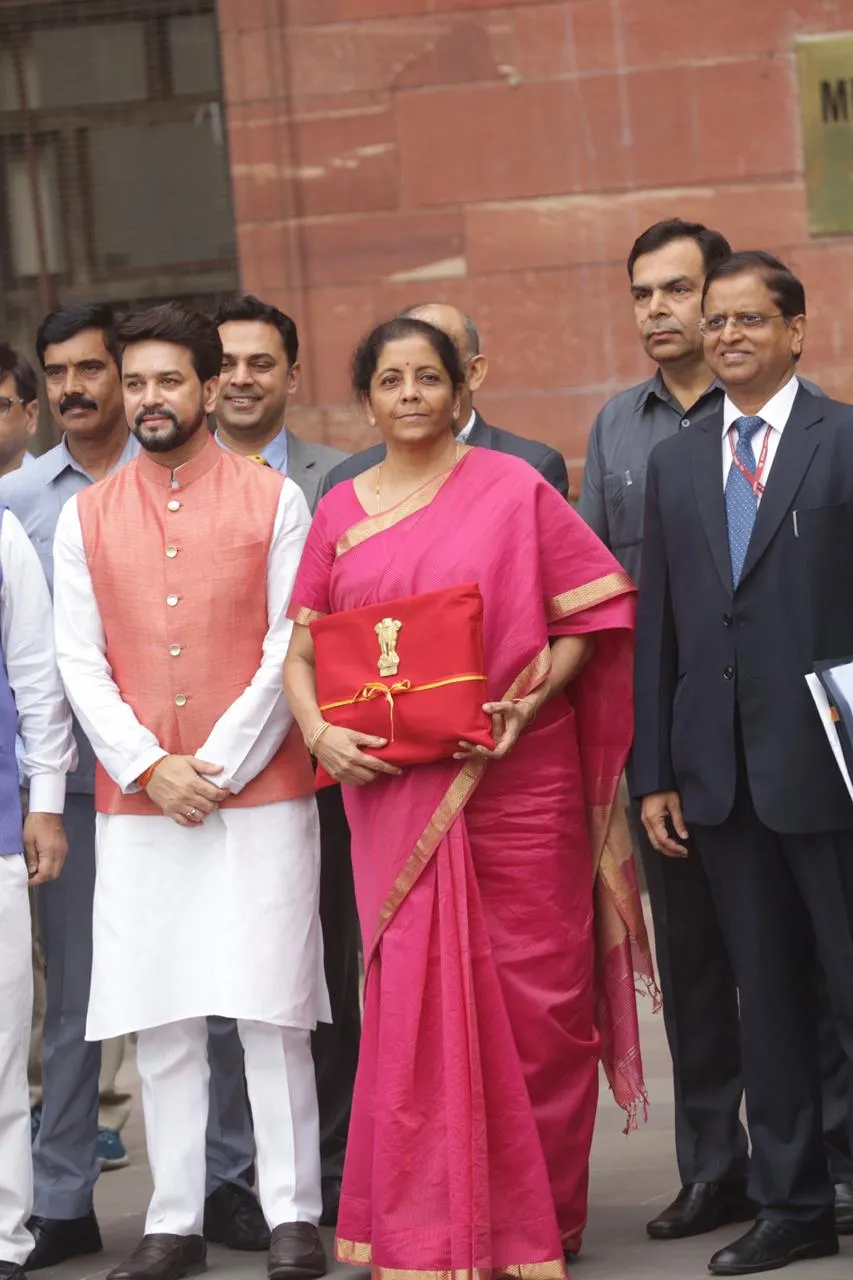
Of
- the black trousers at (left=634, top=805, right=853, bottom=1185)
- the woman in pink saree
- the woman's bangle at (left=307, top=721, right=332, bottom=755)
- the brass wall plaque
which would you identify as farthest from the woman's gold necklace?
the brass wall plaque

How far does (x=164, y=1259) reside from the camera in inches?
203

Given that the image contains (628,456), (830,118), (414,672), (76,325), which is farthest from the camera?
(830,118)

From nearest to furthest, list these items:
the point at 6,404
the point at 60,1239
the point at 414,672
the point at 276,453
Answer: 1. the point at 414,672
2. the point at 60,1239
3. the point at 276,453
4. the point at 6,404

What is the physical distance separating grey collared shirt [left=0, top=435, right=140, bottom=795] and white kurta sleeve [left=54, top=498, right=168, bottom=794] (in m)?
0.47

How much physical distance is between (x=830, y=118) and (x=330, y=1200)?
16.4 ft

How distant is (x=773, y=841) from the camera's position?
4.99 meters

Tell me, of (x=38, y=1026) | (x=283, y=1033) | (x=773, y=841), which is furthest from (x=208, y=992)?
(x=38, y=1026)

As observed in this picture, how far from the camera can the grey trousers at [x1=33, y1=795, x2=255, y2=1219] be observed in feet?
18.4

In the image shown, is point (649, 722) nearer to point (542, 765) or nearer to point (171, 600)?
point (542, 765)

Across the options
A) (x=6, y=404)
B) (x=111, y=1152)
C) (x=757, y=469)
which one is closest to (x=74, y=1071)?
(x=111, y=1152)

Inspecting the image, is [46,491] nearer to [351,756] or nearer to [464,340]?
[464,340]

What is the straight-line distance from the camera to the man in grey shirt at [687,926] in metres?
5.37

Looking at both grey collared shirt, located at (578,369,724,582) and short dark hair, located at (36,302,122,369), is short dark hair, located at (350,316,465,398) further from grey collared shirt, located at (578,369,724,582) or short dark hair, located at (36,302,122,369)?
short dark hair, located at (36,302,122,369)

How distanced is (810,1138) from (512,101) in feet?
17.2
